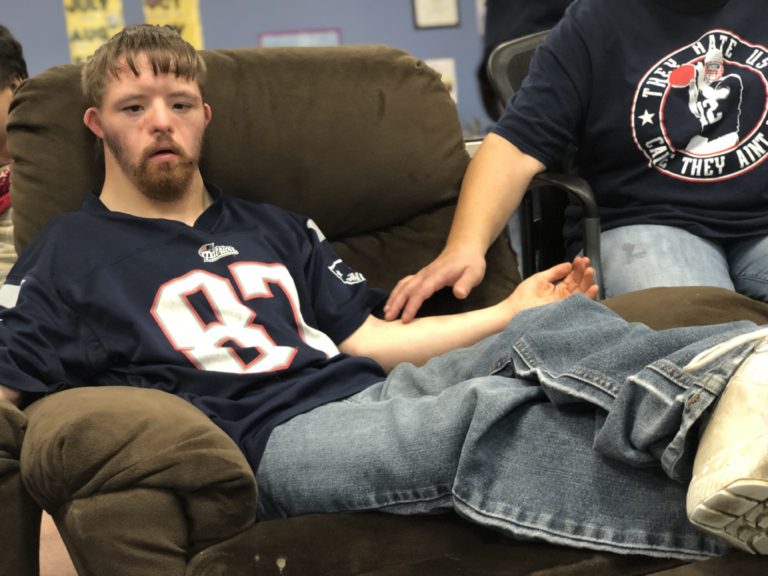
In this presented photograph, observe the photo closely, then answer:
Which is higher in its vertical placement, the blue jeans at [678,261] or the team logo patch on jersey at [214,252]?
the team logo patch on jersey at [214,252]

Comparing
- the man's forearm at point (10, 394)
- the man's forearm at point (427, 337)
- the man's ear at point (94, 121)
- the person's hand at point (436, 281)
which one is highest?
the man's ear at point (94, 121)

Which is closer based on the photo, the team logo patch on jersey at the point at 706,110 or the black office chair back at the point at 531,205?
the team logo patch on jersey at the point at 706,110

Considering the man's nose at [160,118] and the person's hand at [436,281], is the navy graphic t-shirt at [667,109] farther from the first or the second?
the man's nose at [160,118]

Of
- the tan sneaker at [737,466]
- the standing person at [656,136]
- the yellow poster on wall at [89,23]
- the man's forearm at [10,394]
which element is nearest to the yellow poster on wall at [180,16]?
the yellow poster on wall at [89,23]

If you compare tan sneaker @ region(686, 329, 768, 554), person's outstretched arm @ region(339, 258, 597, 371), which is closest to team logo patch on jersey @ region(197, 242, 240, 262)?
person's outstretched arm @ region(339, 258, 597, 371)

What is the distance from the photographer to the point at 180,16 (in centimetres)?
310

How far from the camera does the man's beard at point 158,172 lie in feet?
5.50

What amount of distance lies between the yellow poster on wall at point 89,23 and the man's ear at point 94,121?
131 centimetres

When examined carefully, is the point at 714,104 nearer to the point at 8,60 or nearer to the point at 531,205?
the point at 531,205

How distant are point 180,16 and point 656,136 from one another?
1.72 meters

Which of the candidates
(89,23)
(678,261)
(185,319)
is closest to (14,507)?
(185,319)

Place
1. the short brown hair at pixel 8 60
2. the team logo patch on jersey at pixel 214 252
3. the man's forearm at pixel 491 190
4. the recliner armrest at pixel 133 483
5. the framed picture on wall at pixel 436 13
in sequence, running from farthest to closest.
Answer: the framed picture on wall at pixel 436 13, the short brown hair at pixel 8 60, the man's forearm at pixel 491 190, the team logo patch on jersey at pixel 214 252, the recliner armrest at pixel 133 483

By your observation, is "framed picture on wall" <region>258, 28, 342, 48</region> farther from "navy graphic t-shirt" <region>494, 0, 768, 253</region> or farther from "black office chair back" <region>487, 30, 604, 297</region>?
"navy graphic t-shirt" <region>494, 0, 768, 253</region>

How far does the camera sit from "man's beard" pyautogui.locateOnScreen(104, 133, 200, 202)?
5.50 ft
